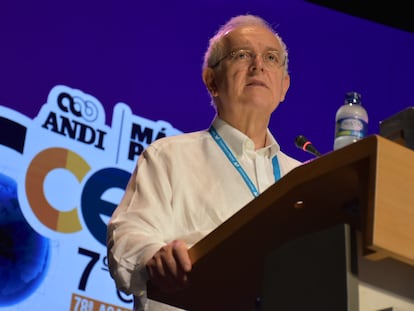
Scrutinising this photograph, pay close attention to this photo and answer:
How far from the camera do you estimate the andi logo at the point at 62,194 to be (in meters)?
2.87

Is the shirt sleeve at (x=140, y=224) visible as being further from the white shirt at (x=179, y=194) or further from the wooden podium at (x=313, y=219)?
the wooden podium at (x=313, y=219)

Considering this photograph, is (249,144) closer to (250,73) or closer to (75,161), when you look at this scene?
(250,73)

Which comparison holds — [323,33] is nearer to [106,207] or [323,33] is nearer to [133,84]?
[133,84]

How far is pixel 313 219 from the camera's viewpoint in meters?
1.32

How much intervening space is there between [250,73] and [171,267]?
45.1 inches

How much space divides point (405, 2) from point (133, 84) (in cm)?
165

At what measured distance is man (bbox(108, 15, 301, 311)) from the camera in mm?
1906

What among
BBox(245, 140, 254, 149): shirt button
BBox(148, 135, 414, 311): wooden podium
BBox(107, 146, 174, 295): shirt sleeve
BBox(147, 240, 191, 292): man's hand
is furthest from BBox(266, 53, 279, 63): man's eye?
BBox(148, 135, 414, 311): wooden podium

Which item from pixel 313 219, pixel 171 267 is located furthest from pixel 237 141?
pixel 313 219

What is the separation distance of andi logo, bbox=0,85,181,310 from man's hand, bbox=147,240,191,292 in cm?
124

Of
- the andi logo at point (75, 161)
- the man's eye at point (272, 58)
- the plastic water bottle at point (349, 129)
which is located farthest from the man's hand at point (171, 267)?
the andi logo at point (75, 161)

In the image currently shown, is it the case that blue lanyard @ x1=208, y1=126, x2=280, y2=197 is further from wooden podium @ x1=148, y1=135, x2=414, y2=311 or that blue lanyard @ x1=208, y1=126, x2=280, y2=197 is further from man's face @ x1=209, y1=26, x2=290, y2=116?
wooden podium @ x1=148, y1=135, x2=414, y2=311

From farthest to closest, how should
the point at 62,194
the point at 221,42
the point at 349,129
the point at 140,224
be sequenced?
the point at 62,194 → the point at 221,42 → the point at 140,224 → the point at 349,129

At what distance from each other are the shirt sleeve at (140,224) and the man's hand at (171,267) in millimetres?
136
